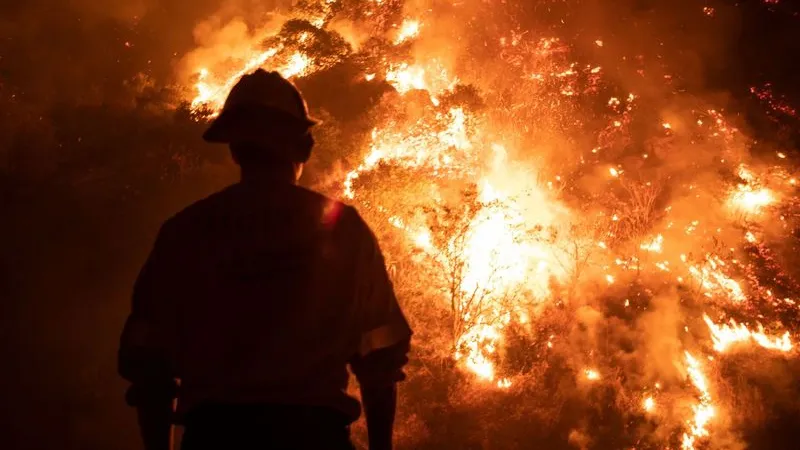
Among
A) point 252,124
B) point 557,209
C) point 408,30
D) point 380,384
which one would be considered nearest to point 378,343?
point 380,384

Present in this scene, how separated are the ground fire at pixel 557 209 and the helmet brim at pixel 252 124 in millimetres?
5389

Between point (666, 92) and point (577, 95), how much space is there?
178 cm

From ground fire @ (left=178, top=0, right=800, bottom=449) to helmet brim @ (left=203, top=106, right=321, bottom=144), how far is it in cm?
539

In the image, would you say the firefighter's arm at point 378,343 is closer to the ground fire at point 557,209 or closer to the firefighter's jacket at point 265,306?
the firefighter's jacket at point 265,306

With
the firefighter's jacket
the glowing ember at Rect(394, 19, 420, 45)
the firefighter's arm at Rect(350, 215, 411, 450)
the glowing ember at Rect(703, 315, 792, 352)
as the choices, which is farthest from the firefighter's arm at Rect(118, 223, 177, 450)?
the glowing ember at Rect(394, 19, 420, 45)

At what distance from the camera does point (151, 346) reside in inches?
68.5

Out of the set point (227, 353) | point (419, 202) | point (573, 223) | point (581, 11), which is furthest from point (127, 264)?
point (581, 11)

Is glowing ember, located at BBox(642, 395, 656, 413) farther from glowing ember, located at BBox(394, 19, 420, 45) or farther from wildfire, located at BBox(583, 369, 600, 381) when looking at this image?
glowing ember, located at BBox(394, 19, 420, 45)

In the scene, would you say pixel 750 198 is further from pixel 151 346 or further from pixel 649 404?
pixel 151 346

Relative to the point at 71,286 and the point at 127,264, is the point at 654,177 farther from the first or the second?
the point at 71,286

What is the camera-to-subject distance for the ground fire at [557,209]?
7.78 meters

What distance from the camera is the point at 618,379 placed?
7.52 meters

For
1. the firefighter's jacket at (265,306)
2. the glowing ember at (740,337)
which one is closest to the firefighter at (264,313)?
the firefighter's jacket at (265,306)

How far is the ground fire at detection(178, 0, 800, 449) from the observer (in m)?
7.78
